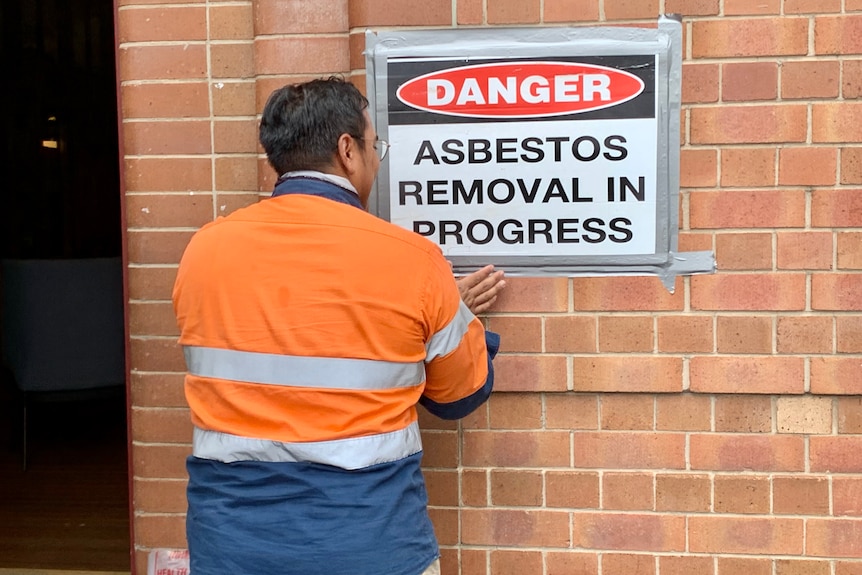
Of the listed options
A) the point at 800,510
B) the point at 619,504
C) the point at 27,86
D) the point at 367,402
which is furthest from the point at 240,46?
the point at 27,86

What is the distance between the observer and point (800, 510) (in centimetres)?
253

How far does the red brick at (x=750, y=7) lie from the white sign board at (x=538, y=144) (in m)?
0.16

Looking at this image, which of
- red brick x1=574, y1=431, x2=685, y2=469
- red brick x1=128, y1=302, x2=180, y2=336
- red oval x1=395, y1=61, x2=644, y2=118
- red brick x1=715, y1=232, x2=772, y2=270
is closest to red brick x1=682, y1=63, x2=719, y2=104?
red oval x1=395, y1=61, x2=644, y2=118

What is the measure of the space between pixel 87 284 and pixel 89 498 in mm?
1234

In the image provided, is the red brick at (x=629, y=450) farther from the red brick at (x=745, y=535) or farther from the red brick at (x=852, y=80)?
the red brick at (x=852, y=80)

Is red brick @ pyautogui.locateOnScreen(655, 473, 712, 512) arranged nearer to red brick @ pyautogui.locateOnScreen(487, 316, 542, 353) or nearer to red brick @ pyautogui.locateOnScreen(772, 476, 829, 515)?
red brick @ pyautogui.locateOnScreen(772, 476, 829, 515)

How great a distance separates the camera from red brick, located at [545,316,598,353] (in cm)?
253

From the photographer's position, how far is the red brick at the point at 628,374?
2.51m

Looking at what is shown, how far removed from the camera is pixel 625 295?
2512 millimetres

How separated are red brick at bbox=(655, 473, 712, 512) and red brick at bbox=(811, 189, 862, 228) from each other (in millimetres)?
811

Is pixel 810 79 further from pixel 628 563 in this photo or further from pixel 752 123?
pixel 628 563

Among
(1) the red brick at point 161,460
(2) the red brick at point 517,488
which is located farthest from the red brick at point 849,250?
(1) the red brick at point 161,460

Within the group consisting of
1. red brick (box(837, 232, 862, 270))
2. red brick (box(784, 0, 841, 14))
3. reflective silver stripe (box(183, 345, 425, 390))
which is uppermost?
red brick (box(784, 0, 841, 14))

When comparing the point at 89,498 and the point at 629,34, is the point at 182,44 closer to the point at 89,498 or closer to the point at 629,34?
the point at 629,34
